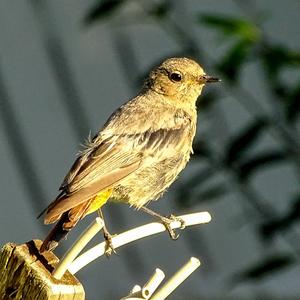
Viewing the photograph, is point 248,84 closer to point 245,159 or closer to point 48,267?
point 245,159

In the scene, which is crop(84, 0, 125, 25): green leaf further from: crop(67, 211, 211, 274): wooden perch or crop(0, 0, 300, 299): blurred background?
crop(67, 211, 211, 274): wooden perch

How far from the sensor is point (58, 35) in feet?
24.6

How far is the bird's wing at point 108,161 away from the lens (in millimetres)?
3821

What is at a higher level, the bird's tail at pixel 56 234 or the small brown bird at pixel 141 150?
the bird's tail at pixel 56 234

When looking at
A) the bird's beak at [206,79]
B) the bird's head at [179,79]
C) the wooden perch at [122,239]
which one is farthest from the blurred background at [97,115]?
the wooden perch at [122,239]

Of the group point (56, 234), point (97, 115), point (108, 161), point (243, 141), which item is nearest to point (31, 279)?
point (56, 234)

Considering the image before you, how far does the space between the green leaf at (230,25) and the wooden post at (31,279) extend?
229 centimetres

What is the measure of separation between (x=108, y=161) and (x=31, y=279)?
1.81 m

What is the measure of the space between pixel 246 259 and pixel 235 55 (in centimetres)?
314

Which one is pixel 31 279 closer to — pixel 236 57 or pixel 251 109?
pixel 236 57

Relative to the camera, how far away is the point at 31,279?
2725 millimetres

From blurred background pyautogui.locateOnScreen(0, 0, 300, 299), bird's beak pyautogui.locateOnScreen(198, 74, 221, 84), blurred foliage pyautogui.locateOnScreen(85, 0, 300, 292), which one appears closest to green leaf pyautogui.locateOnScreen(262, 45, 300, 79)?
blurred foliage pyautogui.locateOnScreen(85, 0, 300, 292)

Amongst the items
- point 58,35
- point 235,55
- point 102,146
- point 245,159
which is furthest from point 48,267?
point 58,35

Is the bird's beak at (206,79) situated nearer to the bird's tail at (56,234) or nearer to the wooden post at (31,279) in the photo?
the bird's tail at (56,234)
